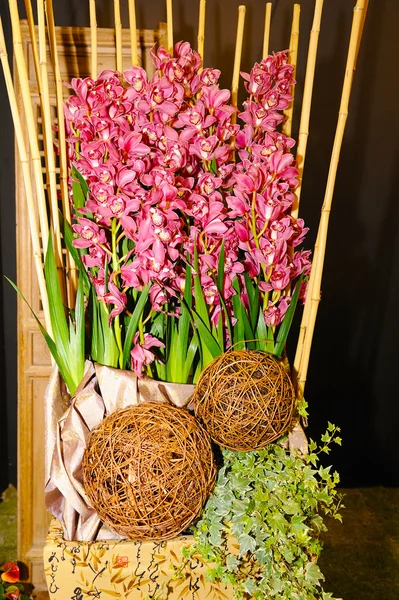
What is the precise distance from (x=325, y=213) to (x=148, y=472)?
607 millimetres

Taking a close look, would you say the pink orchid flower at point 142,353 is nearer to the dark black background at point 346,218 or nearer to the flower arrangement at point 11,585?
the flower arrangement at point 11,585

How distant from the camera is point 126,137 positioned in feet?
3.40

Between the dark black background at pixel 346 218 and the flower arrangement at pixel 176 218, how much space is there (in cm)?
140

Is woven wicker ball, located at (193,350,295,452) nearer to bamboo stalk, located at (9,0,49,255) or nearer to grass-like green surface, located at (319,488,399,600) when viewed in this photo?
bamboo stalk, located at (9,0,49,255)

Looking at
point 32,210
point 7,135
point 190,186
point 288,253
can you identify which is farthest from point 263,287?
point 7,135

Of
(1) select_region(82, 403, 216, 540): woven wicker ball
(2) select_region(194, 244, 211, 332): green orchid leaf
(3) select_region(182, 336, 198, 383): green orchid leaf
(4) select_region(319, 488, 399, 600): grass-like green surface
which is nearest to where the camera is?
(1) select_region(82, 403, 216, 540): woven wicker ball

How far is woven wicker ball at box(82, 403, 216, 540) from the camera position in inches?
38.8

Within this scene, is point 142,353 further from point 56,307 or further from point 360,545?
point 360,545

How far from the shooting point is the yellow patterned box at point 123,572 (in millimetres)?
1076

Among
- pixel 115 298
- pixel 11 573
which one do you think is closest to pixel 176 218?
pixel 115 298

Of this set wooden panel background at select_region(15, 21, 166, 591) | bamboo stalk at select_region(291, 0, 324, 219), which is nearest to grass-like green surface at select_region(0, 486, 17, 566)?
wooden panel background at select_region(15, 21, 166, 591)

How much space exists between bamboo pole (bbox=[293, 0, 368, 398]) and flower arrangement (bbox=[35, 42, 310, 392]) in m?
0.03

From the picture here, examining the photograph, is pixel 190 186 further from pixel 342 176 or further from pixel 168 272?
pixel 342 176

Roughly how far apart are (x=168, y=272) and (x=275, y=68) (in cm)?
44
